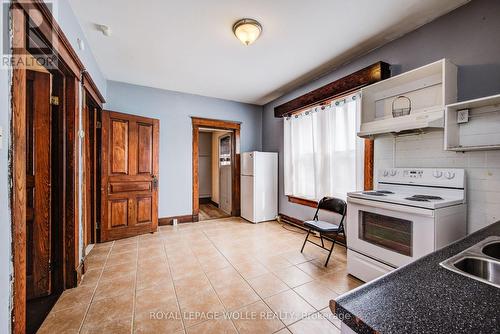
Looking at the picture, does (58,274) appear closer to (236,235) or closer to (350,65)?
(236,235)

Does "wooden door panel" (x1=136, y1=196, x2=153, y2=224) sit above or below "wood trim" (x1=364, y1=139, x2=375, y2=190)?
below

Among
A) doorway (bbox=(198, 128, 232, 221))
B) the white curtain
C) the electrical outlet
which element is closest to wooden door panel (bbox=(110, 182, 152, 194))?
doorway (bbox=(198, 128, 232, 221))

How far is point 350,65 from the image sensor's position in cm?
290

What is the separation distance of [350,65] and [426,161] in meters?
1.59

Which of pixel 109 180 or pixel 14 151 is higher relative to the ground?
pixel 14 151

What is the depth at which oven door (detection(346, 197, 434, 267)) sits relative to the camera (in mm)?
1664

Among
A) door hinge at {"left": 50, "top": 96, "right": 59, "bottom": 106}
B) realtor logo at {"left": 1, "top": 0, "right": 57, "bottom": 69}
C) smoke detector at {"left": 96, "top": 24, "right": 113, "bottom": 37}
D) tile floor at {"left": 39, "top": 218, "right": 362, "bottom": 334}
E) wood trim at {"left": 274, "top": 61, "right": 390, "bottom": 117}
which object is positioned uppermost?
smoke detector at {"left": 96, "top": 24, "right": 113, "bottom": 37}

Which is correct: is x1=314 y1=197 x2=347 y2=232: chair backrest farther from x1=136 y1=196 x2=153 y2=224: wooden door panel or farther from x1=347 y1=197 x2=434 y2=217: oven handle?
x1=136 y1=196 x2=153 y2=224: wooden door panel

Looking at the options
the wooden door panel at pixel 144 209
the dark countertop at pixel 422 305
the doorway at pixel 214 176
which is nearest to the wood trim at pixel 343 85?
the doorway at pixel 214 176

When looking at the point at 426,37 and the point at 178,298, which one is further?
the point at 426,37

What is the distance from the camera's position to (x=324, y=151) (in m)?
3.30

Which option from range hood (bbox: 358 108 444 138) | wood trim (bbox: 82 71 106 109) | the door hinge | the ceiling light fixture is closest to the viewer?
range hood (bbox: 358 108 444 138)

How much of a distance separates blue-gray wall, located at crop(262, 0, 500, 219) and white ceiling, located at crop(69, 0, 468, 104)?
0.36ft

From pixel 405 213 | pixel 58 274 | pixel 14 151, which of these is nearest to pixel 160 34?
pixel 14 151
